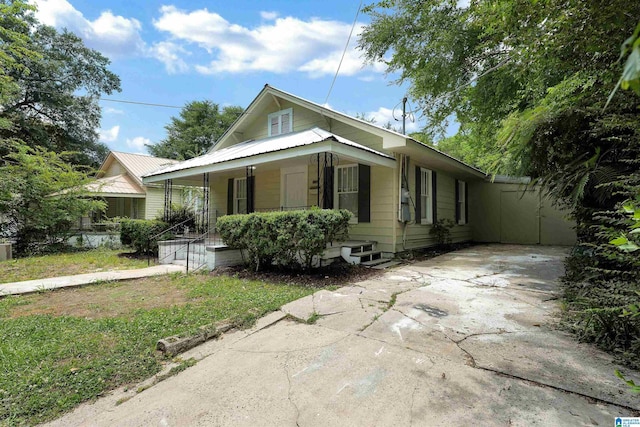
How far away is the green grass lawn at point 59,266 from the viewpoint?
720 cm

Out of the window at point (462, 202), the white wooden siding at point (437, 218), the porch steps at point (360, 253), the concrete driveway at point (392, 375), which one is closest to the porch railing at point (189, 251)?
the porch steps at point (360, 253)

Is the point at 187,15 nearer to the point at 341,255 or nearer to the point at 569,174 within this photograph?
the point at 341,255

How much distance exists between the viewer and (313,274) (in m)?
6.33

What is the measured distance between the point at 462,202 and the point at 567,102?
8.20 metres

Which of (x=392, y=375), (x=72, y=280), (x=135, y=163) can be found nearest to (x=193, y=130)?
(x=135, y=163)

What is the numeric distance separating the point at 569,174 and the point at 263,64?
477 inches

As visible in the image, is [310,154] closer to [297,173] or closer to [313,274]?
[313,274]

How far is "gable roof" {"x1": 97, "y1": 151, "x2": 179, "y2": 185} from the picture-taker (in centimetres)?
1791

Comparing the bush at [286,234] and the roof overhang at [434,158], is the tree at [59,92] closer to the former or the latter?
the bush at [286,234]

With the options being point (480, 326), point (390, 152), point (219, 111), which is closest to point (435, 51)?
point (390, 152)

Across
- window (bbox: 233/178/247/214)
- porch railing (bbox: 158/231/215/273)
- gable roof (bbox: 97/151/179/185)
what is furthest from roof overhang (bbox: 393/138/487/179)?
gable roof (bbox: 97/151/179/185)

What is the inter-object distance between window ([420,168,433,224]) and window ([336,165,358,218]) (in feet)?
7.57

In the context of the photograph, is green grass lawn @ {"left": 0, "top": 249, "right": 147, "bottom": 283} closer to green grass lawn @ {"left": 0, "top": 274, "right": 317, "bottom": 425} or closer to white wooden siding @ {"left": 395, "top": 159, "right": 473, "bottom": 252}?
green grass lawn @ {"left": 0, "top": 274, "right": 317, "bottom": 425}

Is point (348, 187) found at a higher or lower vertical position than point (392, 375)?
higher
